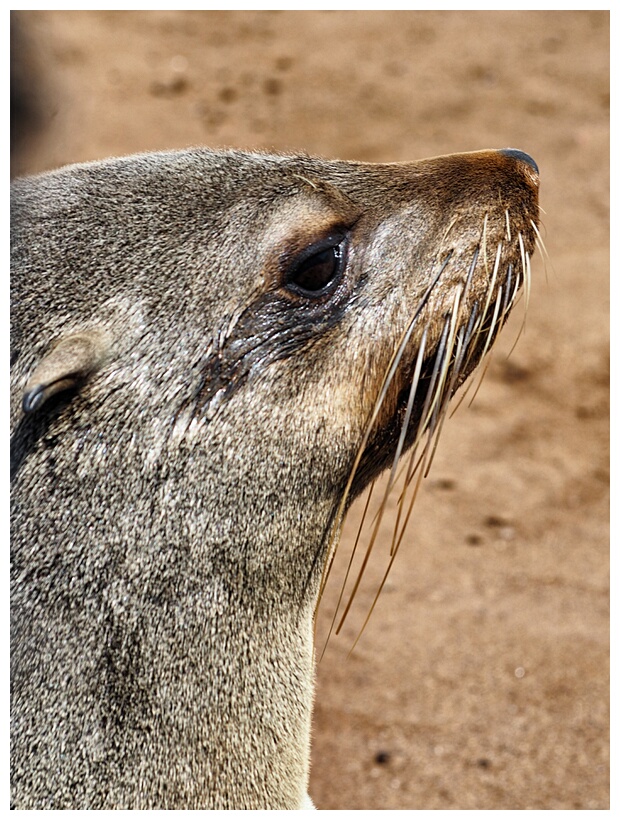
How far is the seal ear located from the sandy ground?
3.15 feet

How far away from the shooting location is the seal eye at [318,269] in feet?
5.95

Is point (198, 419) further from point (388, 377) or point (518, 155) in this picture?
point (518, 155)

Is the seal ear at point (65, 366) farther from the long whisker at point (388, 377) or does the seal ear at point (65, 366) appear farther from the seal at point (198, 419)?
the long whisker at point (388, 377)

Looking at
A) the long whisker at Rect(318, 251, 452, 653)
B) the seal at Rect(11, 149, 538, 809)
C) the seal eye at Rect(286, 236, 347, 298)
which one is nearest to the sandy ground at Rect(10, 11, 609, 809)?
the seal at Rect(11, 149, 538, 809)

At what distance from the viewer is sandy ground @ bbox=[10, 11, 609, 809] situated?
335 cm

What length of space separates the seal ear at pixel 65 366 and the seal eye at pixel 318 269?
385mm

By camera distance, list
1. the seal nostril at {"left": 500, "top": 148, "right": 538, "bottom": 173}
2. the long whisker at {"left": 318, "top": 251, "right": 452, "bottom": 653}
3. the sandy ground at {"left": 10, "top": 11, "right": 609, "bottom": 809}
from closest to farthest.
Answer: the long whisker at {"left": 318, "top": 251, "right": 452, "bottom": 653} < the seal nostril at {"left": 500, "top": 148, "right": 538, "bottom": 173} < the sandy ground at {"left": 10, "top": 11, "right": 609, "bottom": 809}

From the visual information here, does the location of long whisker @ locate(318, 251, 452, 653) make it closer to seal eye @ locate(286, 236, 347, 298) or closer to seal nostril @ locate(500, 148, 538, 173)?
seal eye @ locate(286, 236, 347, 298)

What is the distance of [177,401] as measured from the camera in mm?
1739

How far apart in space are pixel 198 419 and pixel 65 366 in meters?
0.26

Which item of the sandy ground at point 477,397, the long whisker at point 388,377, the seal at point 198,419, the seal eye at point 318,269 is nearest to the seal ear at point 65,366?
the seal at point 198,419

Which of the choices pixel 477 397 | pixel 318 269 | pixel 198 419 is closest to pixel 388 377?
pixel 318 269

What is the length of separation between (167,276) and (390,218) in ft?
1.52
